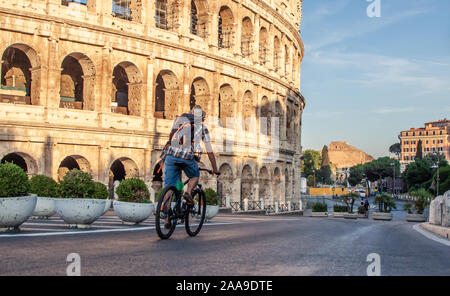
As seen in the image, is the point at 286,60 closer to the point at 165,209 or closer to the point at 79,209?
the point at 79,209

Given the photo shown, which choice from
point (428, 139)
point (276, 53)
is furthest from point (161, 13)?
point (428, 139)

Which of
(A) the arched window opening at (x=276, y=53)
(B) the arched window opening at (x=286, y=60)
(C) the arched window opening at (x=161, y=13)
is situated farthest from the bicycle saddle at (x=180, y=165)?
(B) the arched window opening at (x=286, y=60)

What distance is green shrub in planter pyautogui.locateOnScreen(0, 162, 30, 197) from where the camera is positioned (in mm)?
8781

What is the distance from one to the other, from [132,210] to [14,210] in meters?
3.73

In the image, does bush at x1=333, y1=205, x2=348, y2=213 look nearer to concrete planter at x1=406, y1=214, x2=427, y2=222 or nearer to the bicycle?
concrete planter at x1=406, y1=214, x2=427, y2=222

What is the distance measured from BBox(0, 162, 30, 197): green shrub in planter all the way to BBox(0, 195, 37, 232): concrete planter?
157 mm

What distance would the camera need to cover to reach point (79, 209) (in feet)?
34.4

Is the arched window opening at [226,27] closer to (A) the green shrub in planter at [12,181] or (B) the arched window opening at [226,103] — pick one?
(B) the arched window opening at [226,103]

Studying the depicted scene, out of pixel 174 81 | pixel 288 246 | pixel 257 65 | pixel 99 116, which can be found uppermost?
pixel 257 65

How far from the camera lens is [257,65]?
1567 inches

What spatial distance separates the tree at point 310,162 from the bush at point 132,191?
133m
